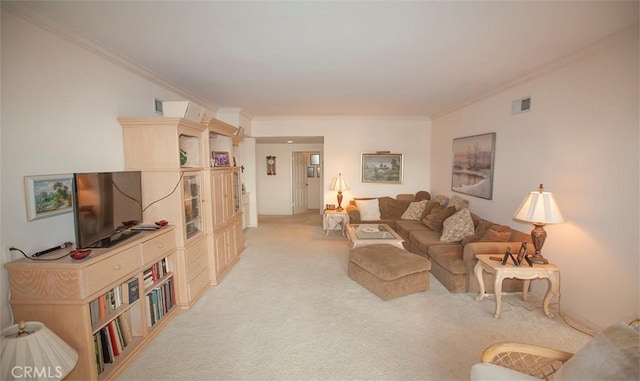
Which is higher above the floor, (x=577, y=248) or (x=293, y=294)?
(x=577, y=248)

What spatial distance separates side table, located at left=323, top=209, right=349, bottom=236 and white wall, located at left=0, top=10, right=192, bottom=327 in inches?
156

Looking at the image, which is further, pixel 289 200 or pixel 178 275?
pixel 289 200

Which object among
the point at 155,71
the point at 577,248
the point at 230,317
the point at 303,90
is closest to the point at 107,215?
the point at 230,317

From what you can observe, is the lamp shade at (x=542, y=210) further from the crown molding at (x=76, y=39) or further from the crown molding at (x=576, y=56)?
the crown molding at (x=76, y=39)

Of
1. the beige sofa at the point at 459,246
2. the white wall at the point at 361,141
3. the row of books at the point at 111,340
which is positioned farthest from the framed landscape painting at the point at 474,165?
the row of books at the point at 111,340

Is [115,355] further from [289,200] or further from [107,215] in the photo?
[289,200]

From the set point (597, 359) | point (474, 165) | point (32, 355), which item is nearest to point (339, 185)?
point (474, 165)

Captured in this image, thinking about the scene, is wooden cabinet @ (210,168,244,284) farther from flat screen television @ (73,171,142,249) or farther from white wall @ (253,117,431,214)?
white wall @ (253,117,431,214)

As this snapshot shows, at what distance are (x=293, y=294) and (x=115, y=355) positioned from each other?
1.72 metres

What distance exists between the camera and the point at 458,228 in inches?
153

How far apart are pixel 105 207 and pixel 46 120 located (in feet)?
2.43

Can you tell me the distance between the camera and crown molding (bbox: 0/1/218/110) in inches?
72.2

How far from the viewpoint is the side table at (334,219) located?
585 cm

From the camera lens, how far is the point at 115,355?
2174mm
